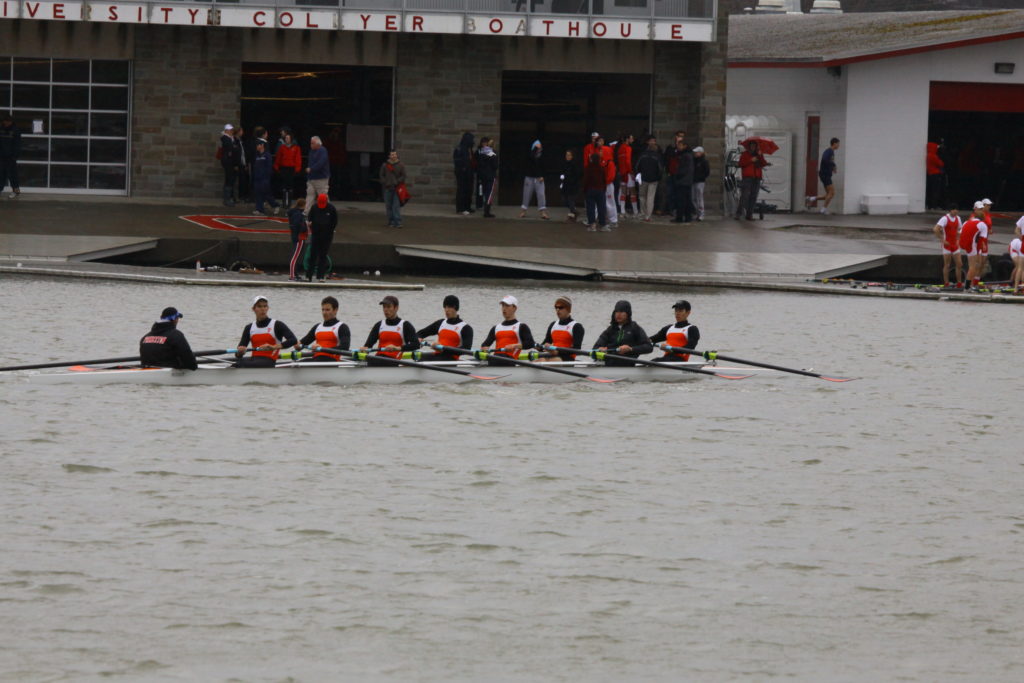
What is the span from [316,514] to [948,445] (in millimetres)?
7879

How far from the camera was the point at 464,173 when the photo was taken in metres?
37.2

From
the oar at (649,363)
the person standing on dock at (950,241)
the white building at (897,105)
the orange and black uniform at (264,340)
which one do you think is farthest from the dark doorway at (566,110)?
the orange and black uniform at (264,340)

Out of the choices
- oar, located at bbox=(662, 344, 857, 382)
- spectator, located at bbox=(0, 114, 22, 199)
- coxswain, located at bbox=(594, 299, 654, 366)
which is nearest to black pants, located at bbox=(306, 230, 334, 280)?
coxswain, located at bbox=(594, 299, 654, 366)

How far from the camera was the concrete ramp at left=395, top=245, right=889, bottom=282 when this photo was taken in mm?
31062

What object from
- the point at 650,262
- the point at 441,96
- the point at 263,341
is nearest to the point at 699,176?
the point at 441,96

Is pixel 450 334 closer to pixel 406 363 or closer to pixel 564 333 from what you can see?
pixel 406 363

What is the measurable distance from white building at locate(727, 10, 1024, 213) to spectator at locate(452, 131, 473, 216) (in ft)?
28.4

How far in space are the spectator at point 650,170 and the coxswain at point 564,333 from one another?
50.4ft

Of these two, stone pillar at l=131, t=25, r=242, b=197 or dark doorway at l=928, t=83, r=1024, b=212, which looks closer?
stone pillar at l=131, t=25, r=242, b=197

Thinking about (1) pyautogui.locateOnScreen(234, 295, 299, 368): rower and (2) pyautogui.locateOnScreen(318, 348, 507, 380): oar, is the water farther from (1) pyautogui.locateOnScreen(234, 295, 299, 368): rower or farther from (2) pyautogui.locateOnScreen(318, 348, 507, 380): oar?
(1) pyautogui.locateOnScreen(234, 295, 299, 368): rower

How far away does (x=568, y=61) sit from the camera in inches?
1534

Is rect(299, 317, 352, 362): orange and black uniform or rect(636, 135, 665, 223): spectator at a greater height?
rect(636, 135, 665, 223): spectator

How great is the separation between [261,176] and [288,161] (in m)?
0.74

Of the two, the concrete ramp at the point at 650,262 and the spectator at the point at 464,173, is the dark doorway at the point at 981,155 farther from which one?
the spectator at the point at 464,173
